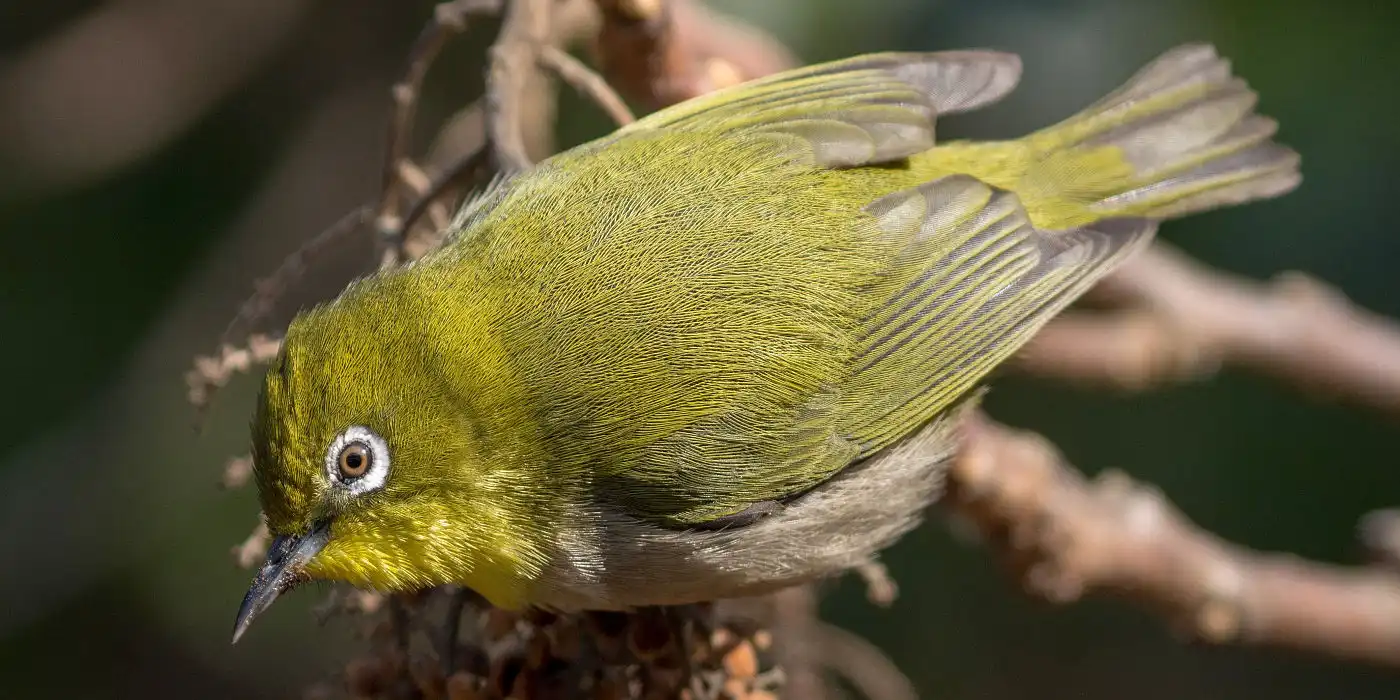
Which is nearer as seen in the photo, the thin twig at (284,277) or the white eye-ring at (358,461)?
the white eye-ring at (358,461)

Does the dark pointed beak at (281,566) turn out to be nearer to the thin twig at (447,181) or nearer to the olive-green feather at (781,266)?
the olive-green feather at (781,266)

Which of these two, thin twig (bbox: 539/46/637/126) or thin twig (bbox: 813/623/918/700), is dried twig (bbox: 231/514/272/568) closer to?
thin twig (bbox: 539/46/637/126)

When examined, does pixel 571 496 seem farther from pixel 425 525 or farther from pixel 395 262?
pixel 395 262

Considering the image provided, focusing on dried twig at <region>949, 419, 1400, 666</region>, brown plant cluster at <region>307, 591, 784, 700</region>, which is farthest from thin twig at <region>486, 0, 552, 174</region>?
dried twig at <region>949, 419, 1400, 666</region>

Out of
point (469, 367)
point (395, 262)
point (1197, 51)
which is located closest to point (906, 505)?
point (469, 367)

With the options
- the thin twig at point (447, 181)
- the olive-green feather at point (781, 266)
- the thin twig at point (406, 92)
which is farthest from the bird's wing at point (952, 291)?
the thin twig at point (406, 92)

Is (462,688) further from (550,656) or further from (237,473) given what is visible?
(237,473)
